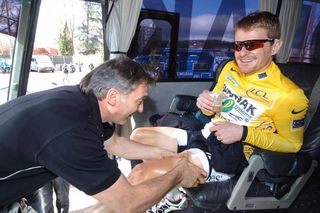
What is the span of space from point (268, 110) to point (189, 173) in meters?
0.60

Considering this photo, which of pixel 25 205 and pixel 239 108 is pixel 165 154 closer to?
pixel 239 108

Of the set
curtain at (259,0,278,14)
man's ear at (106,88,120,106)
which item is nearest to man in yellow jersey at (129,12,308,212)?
man's ear at (106,88,120,106)

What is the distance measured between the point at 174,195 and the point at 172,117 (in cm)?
91

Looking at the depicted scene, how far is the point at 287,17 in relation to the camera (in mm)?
3846

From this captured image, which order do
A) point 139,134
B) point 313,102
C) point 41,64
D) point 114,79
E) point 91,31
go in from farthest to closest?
1. point 91,31
2. point 41,64
3. point 313,102
4. point 139,134
5. point 114,79

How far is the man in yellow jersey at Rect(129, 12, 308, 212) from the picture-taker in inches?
59.3

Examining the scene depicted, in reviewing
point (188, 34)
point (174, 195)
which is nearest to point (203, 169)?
point (174, 195)

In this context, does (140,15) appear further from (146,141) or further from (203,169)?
(203,169)

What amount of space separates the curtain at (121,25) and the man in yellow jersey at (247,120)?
4.53 ft

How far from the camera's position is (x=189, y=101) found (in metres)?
2.85

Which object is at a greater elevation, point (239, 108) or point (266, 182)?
point (239, 108)

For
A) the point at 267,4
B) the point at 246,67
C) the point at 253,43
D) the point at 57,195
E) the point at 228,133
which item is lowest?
the point at 57,195

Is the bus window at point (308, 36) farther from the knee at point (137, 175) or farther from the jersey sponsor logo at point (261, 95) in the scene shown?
the knee at point (137, 175)

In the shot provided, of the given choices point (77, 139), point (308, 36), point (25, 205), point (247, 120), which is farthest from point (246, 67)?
point (308, 36)
